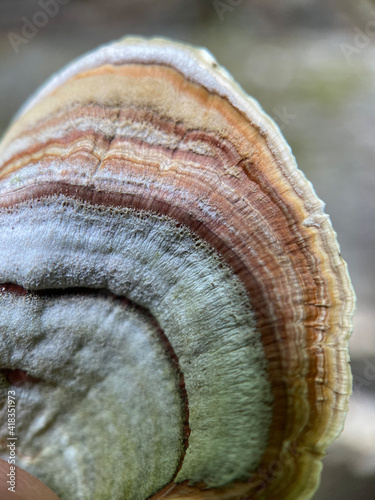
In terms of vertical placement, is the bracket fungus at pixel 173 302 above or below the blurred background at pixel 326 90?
below

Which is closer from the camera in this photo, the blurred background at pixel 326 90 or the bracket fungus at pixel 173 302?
the bracket fungus at pixel 173 302

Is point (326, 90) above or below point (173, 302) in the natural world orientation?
above

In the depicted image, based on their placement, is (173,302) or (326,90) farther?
(326,90)

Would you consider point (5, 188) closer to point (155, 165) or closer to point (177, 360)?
point (155, 165)
